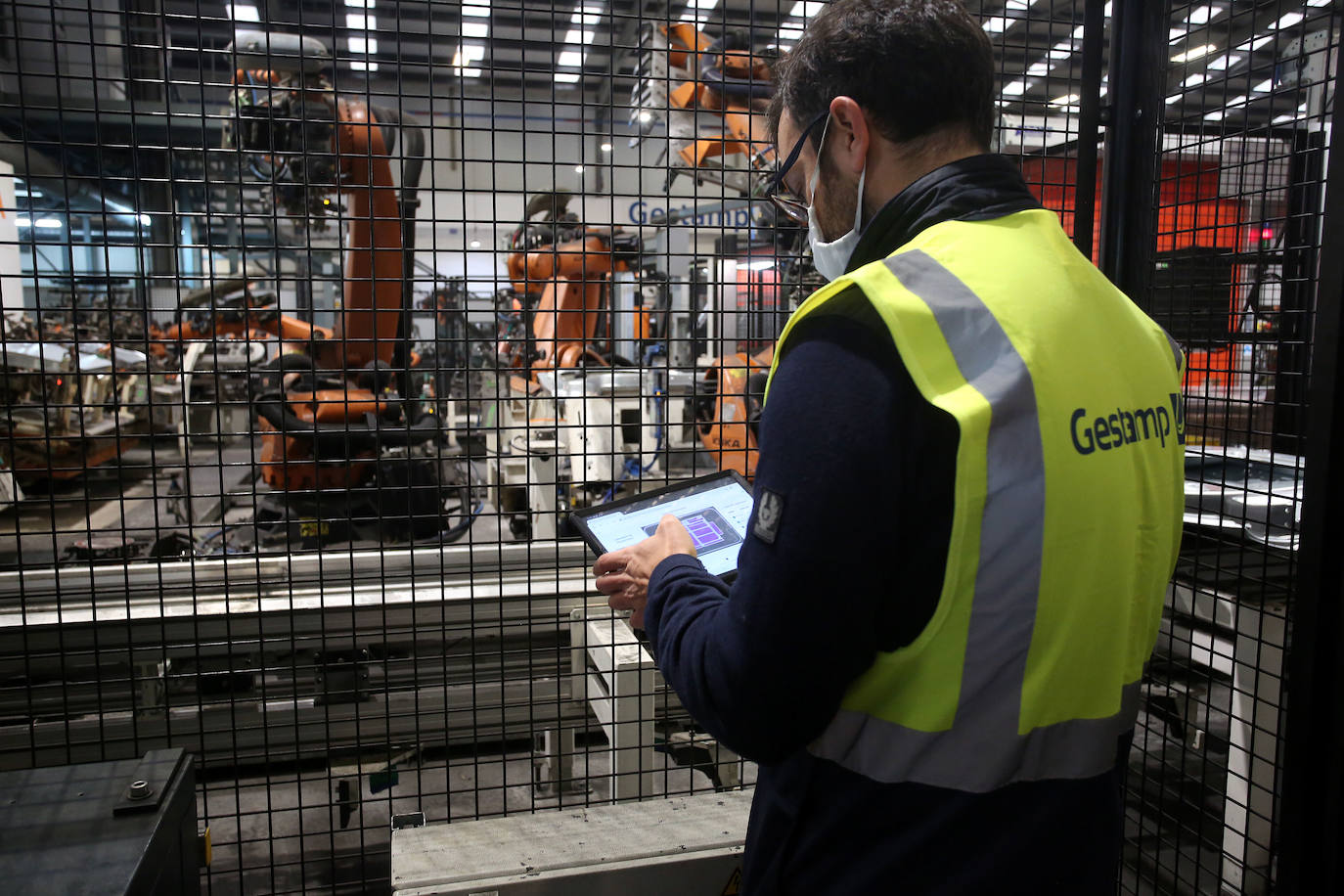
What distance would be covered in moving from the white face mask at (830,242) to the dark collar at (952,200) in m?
0.05

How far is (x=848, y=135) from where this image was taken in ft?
3.21

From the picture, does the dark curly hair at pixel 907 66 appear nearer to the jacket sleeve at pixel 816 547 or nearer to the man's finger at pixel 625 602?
the jacket sleeve at pixel 816 547

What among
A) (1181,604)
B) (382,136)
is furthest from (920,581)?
(382,136)

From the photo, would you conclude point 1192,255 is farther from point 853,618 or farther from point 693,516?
point 853,618

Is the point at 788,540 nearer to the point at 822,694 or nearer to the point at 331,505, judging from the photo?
the point at 822,694

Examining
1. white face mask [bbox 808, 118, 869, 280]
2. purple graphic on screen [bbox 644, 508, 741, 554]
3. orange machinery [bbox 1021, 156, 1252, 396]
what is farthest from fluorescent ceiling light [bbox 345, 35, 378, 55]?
orange machinery [bbox 1021, 156, 1252, 396]

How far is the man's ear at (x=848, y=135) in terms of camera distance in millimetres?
946

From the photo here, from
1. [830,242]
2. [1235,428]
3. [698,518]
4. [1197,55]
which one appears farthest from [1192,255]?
[698,518]

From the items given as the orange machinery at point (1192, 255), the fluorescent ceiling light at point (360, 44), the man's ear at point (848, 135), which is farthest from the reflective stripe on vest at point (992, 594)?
the fluorescent ceiling light at point (360, 44)

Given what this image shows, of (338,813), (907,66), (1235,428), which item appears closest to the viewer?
(907,66)

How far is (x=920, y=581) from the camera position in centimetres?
84

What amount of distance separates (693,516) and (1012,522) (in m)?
0.61

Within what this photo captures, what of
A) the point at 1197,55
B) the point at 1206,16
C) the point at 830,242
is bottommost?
the point at 830,242

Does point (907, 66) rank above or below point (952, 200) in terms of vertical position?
above
